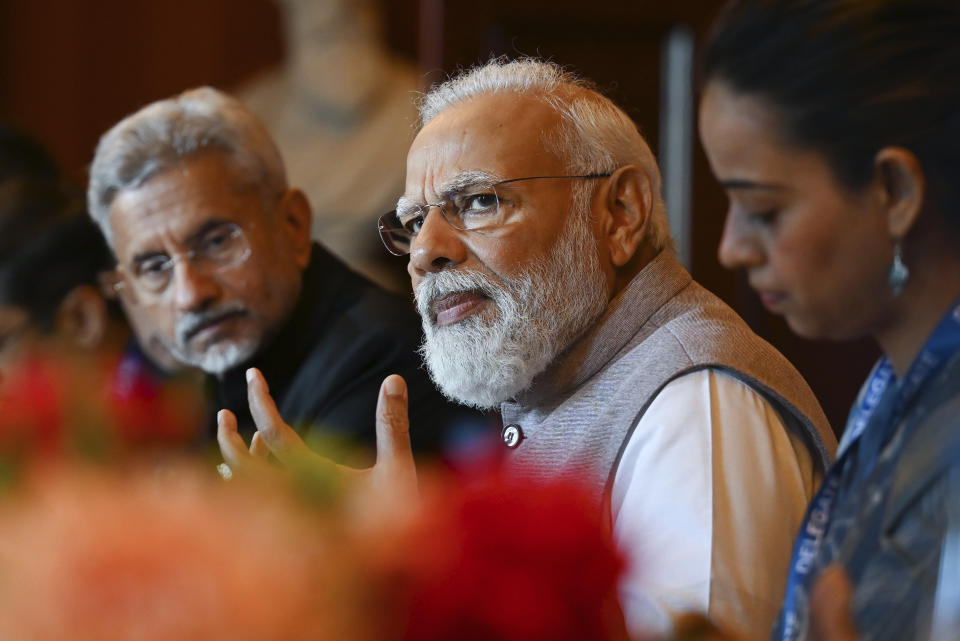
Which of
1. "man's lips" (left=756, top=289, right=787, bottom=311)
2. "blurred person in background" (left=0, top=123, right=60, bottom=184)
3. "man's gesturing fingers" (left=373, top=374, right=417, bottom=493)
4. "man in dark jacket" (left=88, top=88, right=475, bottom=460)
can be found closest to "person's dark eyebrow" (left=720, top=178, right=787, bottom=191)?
"man's lips" (left=756, top=289, right=787, bottom=311)

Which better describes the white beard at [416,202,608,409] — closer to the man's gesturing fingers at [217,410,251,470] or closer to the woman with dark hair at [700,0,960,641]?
the man's gesturing fingers at [217,410,251,470]

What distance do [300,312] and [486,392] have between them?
32.7 inches

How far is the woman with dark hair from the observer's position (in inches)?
44.3

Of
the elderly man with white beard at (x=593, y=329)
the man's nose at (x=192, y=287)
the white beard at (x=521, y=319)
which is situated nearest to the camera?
the elderly man with white beard at (x=593, y=329)

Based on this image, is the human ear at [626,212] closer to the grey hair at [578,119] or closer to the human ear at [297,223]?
the grey hair at [578,119]

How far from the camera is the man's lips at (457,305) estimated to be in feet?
6.60

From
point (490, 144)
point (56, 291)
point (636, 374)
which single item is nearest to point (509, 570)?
point (636, 374)

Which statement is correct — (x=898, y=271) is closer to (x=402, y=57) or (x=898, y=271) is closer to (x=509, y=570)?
(x=509, y=570)

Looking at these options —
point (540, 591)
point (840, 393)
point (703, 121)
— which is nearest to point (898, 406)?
point (703, 121)

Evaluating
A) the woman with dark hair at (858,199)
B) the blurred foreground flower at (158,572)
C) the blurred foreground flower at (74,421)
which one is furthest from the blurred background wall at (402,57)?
the blurred foreground flower at (158,572)

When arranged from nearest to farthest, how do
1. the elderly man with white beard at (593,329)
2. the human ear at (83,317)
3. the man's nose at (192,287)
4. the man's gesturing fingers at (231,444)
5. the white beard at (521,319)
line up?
the man's gesturing fingers at (231,444)
the elderly man with white beard at (593,329)
the white beard at (521,319)
the man's nose at (192,287)
the human ear at (83,317)

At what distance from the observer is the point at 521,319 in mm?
1971

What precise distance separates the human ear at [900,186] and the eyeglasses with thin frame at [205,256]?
1.73m

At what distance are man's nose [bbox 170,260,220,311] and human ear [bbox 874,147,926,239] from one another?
175 centimetres
